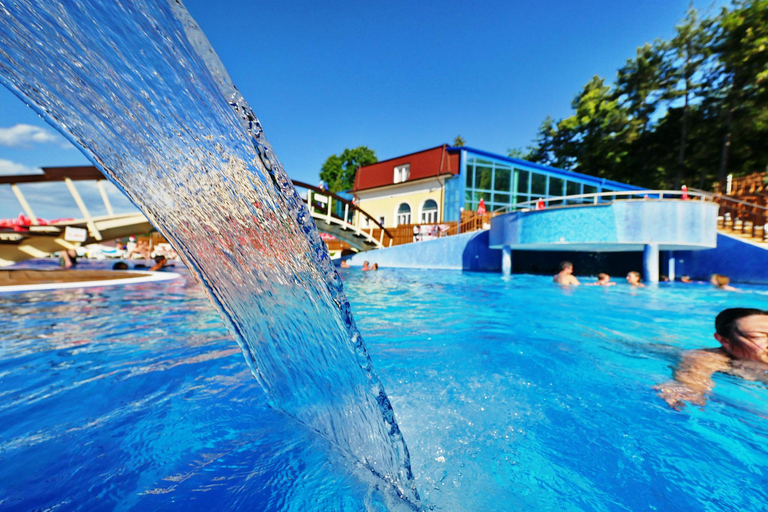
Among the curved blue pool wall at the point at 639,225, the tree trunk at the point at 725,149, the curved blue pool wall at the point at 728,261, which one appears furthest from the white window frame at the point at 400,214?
the tree trunk at the point at 725,149

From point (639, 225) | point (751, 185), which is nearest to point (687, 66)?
point (751, 185)

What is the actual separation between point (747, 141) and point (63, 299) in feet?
113

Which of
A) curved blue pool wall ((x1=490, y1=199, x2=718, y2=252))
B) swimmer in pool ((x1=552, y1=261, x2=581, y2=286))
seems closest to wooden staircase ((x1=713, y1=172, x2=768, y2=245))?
curved blue pool wall ((x1=490, y1=199, x2=718, y2=252))

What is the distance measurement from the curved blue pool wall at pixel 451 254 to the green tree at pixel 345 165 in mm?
27936

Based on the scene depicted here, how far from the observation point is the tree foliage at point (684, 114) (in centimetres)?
2077

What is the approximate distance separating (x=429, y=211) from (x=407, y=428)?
20.8 meters

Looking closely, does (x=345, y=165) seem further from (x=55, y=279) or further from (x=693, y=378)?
(x=693, y=378)

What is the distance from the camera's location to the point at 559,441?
1.91 m

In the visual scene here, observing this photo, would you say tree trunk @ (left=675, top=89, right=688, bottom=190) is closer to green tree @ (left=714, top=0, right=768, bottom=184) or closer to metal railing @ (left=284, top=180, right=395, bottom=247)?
green tree @ (left=714, top=0, right=768, bottom=184)

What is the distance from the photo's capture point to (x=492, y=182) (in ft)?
68.8

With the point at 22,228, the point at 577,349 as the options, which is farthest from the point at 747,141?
the point at 22,228

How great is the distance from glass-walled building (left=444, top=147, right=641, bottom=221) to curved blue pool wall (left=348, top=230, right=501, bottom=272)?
16.4 ft

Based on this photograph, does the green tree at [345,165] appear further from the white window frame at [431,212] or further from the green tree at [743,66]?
the green tree at [743,66]

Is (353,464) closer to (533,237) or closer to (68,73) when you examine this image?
(68,73)
